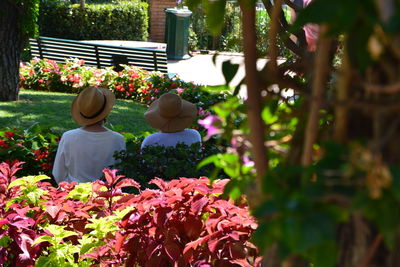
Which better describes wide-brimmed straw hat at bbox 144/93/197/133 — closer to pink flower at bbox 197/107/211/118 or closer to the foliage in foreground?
pink flower at bbox 197/107/211/118

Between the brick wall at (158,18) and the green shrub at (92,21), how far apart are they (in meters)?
0.93

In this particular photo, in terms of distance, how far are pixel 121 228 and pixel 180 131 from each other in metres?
2.45

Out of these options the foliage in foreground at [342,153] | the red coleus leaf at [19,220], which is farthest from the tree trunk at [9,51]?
the foliage in foreground at [342,153]

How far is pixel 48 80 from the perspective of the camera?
1222cm

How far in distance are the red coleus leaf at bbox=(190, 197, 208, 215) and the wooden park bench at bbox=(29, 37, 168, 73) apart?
10.4m

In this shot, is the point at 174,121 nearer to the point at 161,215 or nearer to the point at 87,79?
the point at 161,215

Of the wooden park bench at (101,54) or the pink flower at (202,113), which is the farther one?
the wooden park bench at (101,54)

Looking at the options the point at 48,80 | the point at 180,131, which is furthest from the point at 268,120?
the point at 48,80

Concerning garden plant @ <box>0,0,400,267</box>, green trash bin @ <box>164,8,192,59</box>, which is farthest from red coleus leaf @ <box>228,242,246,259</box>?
green trash bin @ <box>164,8,192,59</box>

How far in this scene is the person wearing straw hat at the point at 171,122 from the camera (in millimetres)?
5145

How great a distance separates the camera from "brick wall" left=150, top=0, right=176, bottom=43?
2345cm

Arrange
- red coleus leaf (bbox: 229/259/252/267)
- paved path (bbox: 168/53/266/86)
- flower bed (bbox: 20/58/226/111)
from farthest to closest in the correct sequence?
paved path (bbox: 168/53/266/86) < flower bed (bbox: 20/58/226/111) < red coleus leaf (bbox: 229/259/252/267)

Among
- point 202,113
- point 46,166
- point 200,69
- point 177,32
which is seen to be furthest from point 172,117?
point 177,32

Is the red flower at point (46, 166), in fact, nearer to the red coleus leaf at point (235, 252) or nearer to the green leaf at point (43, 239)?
the green leaf at point (43, 239)
